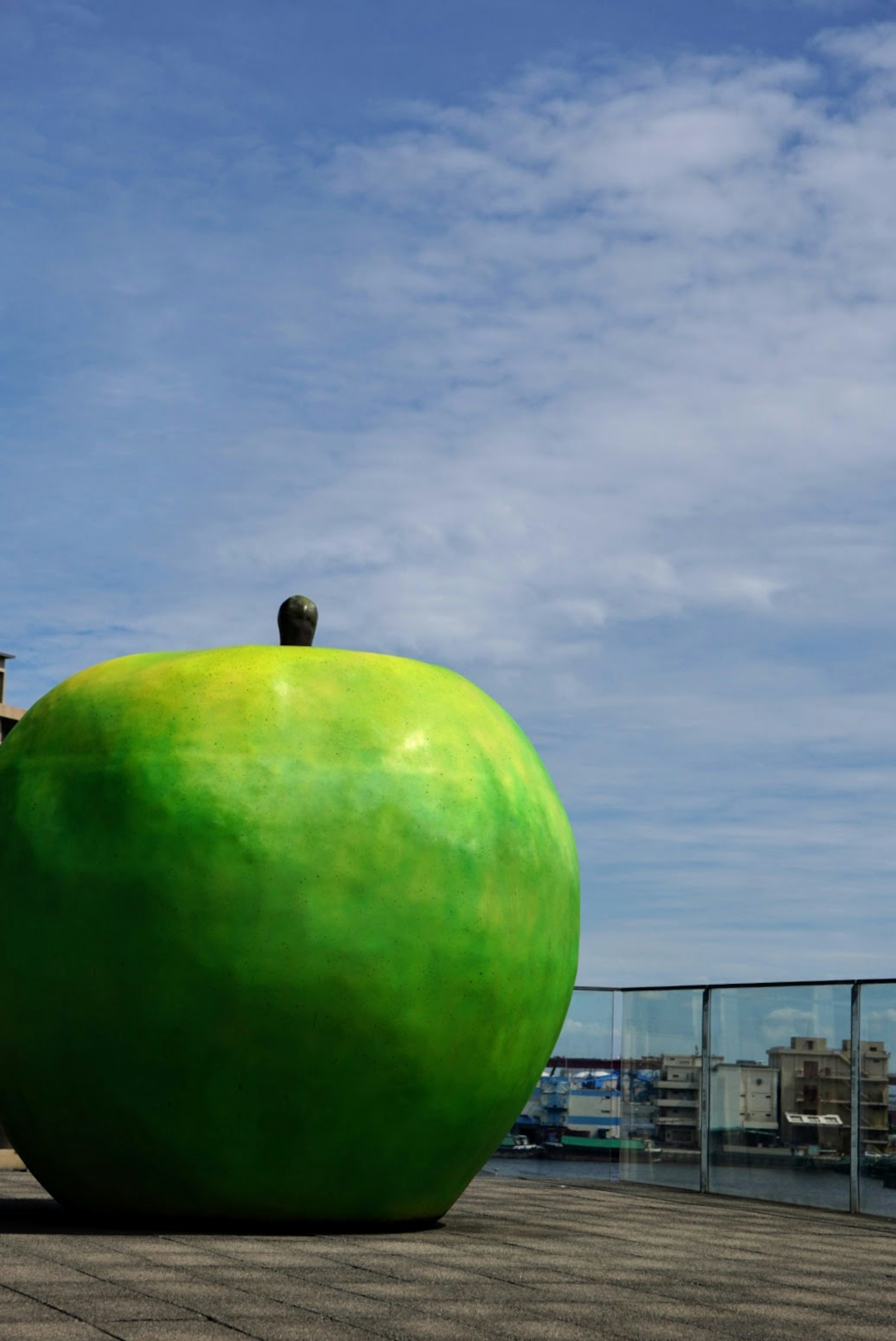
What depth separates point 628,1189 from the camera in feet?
57.7

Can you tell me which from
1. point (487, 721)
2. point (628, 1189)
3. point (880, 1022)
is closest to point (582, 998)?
point (628, 1189)

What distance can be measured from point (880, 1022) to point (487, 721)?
596 cm

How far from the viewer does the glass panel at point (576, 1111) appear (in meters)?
18.8

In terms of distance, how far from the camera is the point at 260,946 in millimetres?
9906

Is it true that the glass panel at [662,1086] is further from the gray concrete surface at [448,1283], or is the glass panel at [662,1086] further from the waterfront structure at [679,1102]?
the gray concrete surface at [448,1283]

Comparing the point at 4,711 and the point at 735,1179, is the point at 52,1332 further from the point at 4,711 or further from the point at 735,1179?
the point at 4,711

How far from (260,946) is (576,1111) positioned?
32.4ft

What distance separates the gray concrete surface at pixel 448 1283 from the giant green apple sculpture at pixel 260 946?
1.46ft

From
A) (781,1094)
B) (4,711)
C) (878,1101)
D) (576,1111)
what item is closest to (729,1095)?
(781,1094)

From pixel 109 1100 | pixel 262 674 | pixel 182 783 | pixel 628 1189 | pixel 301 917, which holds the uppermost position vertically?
pixel 262 674

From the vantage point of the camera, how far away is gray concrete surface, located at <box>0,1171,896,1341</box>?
272 inches

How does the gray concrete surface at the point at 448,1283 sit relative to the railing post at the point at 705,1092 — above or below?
below

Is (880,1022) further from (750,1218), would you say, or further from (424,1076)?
(424,1076)

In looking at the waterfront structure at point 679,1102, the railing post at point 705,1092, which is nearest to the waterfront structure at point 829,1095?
the railing post at point 705,1092
